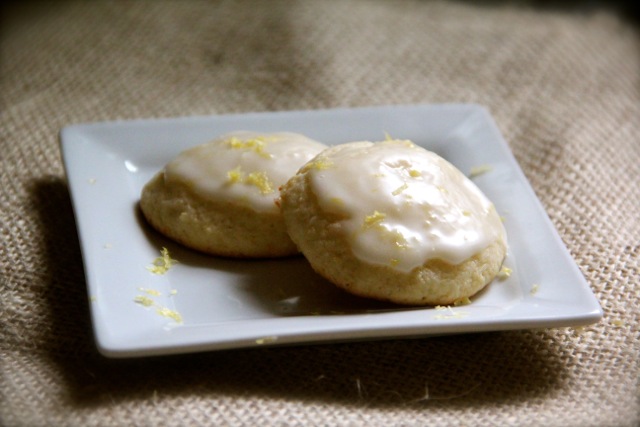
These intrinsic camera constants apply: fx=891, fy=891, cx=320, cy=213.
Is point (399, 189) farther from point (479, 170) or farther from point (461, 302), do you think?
point (479, 170)

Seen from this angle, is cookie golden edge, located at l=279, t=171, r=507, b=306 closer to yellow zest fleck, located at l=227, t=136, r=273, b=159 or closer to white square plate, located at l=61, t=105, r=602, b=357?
white square plate, located at l=61, t=105, r=602, b=357

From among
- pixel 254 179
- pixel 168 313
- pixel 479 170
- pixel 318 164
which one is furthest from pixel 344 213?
pixel 479 170

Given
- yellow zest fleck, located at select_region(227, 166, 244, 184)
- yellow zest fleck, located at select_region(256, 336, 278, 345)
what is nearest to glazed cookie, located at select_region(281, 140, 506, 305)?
yellow zest fleck, located at select_region(227, 166, 244, 184)

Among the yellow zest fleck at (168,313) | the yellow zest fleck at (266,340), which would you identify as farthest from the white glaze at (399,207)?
the yellow zest fleck at (168,313)

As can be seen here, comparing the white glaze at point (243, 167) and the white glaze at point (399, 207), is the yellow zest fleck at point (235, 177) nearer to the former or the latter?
the white glaze at point (243, 167)

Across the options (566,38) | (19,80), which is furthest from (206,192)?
(566,38)

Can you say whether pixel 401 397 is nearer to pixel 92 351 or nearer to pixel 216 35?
pixel 92 351
